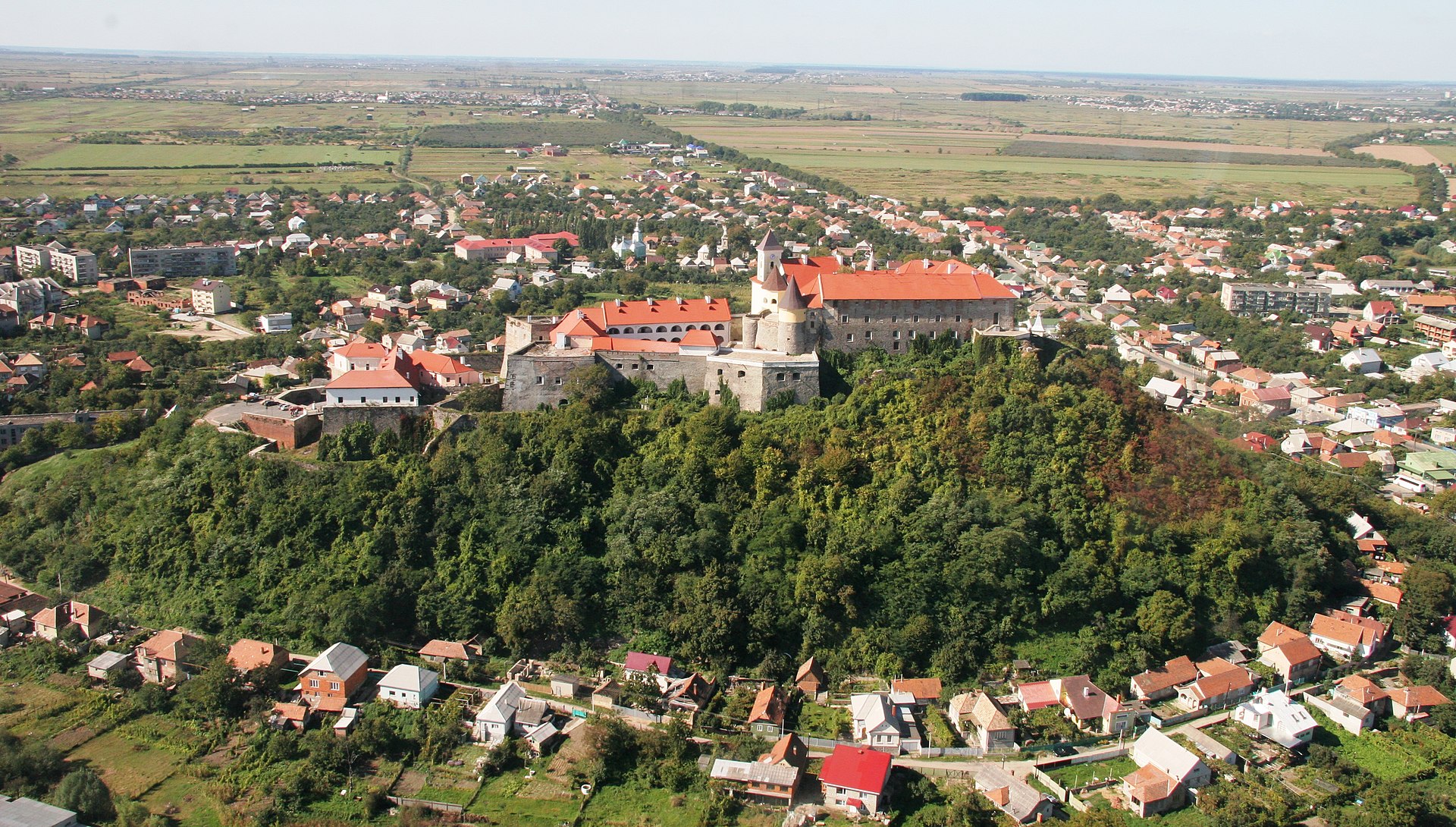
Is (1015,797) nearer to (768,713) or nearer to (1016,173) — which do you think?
(768,713)

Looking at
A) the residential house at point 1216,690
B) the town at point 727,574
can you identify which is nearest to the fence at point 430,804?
the town at point 727,574

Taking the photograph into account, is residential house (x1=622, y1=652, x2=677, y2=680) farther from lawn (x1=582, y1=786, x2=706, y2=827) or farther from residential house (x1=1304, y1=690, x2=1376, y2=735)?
residential house (x1=1304, y1=690, x2=1376, y2=735)

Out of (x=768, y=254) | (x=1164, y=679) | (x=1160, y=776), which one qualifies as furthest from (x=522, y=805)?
(x=768, y=254)

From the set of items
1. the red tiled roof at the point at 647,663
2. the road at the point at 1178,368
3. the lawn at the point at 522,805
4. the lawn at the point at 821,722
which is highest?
the road at the point at 1178,368

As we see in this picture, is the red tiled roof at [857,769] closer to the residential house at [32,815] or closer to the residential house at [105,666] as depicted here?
the residential house at [32,815]

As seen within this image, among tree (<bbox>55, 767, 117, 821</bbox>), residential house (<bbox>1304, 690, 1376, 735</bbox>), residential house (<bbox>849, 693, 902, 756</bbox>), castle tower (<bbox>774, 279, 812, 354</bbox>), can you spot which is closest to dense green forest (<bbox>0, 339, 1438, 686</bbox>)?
castle tower (<bbox>774, 279, 812, 354</bbox>)
